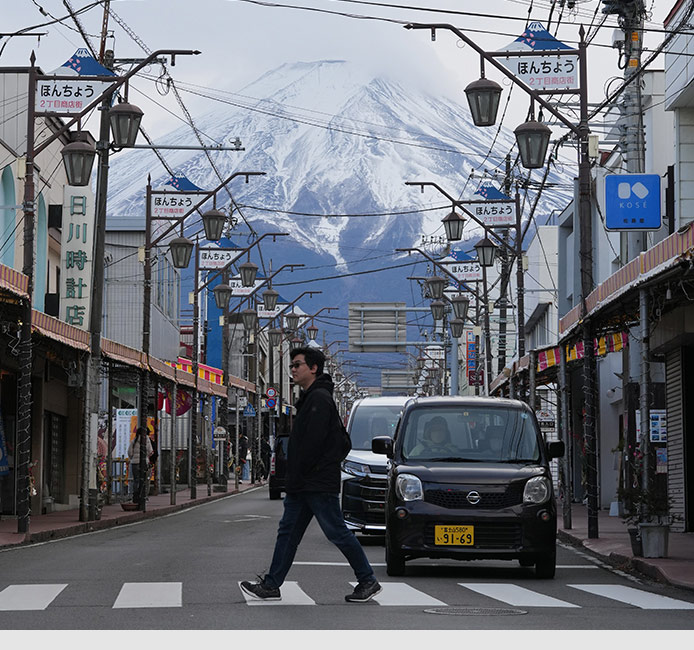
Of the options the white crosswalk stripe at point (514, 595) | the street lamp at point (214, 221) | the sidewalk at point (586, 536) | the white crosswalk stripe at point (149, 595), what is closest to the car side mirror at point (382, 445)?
the white crosswalk stripe at point (514, 595)

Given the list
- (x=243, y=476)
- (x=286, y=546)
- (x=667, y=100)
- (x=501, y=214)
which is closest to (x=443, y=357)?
(x=243, y=476)

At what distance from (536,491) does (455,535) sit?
3.30ft

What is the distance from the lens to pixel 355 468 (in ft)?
67.2

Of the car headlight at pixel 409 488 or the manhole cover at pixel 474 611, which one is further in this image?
the car headlight at pixel 409 488

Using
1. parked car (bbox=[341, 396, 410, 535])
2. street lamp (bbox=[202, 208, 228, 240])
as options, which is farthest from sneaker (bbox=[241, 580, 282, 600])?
street lamp (bbox=[202, 208, 228, 240])

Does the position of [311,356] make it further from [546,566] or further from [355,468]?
[355,468]

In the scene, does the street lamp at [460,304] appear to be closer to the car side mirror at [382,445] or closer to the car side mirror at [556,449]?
the car side mirror at [556,449]

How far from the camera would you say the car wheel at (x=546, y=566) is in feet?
47.9

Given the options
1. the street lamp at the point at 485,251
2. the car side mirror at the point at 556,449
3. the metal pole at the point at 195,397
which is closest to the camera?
the car side mirror at the point at 556,449

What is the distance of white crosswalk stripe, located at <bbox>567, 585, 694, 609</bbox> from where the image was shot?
37.8ft

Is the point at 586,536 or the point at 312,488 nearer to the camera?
the point at 312,488

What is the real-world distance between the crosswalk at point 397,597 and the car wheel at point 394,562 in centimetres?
73

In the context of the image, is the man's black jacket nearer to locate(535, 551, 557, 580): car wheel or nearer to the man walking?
the man walking

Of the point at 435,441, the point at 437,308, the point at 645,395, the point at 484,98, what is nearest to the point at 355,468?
the point at 645,395
